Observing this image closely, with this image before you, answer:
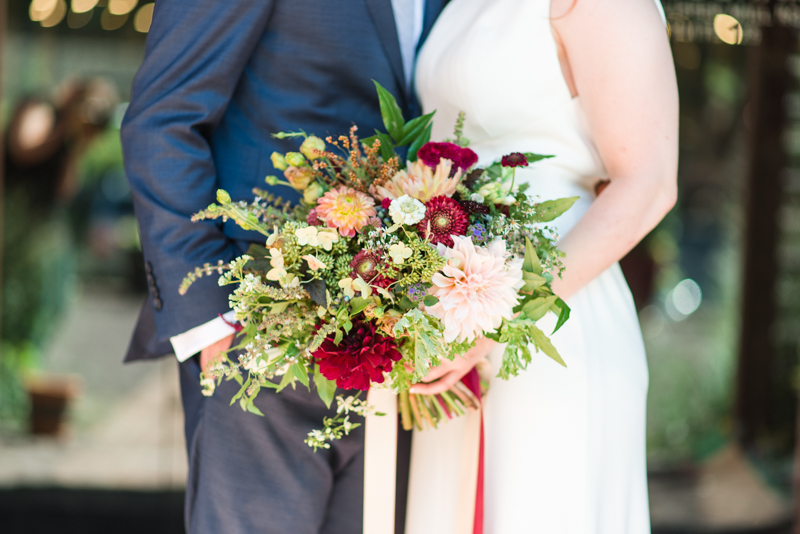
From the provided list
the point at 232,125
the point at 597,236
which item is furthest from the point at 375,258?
the point at 232,125

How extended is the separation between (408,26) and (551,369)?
2.84 ft

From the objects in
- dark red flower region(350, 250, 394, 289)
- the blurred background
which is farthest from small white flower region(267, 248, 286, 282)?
the blurred background

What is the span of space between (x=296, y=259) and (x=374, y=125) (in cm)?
→ 54

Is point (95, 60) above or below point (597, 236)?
above

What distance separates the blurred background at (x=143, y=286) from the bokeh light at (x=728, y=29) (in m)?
0.18

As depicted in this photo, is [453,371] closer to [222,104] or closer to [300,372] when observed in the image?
[300,372]

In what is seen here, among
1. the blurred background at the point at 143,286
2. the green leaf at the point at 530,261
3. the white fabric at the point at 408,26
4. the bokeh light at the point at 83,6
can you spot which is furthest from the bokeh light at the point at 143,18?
the green leaf at the point at 530,261

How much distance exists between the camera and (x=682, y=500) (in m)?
3.54

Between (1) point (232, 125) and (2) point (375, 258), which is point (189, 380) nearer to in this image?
(1) point (232, 125)

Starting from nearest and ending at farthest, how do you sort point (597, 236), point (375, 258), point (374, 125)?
point (375, 258) < point (597, 236) < point (374, 125)

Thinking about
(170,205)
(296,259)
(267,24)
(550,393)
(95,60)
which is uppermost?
(95,60)

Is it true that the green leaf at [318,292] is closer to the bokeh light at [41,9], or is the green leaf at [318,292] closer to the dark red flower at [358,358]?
the dark red flower at [358,358]

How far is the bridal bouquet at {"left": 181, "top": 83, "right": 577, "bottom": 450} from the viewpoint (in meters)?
1.04

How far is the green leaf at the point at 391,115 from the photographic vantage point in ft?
4.12
